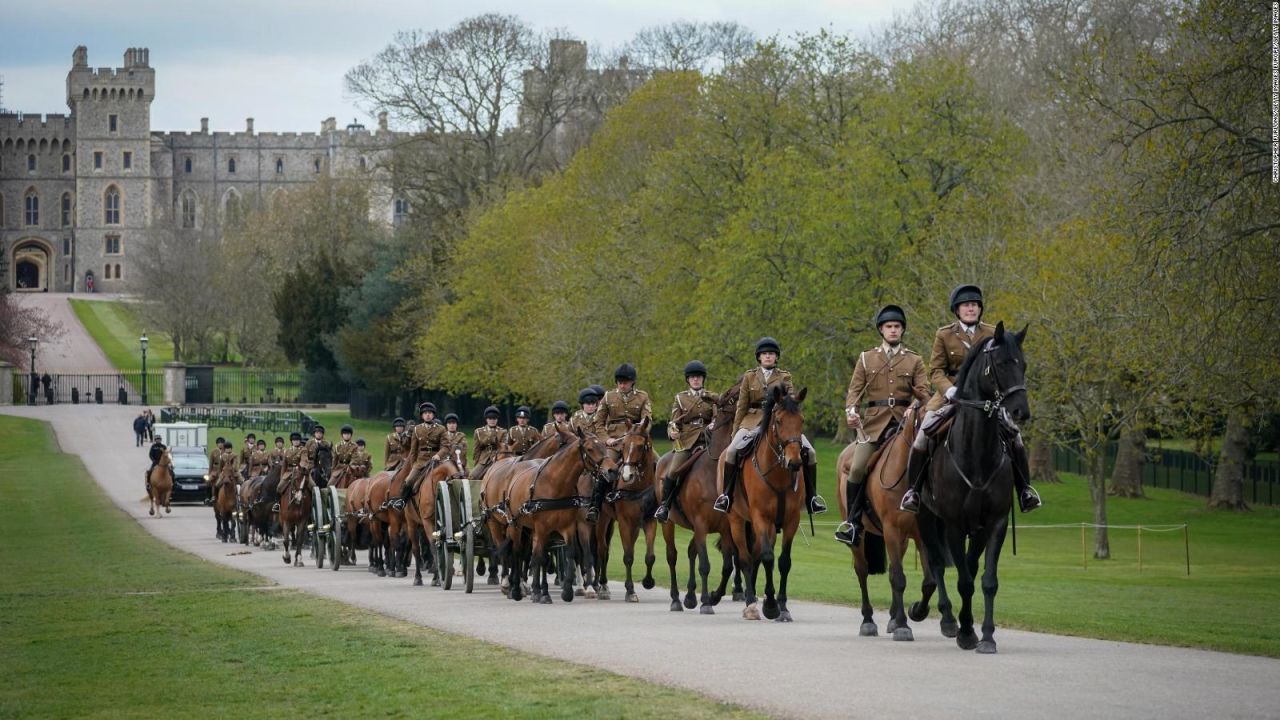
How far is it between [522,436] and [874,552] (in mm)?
10875

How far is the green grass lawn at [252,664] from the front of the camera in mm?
12469

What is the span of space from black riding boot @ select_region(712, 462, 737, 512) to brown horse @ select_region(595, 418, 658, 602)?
191 cm

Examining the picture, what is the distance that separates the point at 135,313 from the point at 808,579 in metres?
114

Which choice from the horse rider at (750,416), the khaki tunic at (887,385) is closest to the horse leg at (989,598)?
the khaki tunic at (887,385)

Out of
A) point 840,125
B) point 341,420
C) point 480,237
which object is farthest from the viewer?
point 341,420

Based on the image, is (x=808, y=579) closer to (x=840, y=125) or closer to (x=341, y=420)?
Answer: (x=840, y=125)

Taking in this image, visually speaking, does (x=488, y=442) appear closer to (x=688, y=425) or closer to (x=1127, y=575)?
(x=688, y=425)

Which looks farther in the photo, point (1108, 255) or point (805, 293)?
point (805, 293)

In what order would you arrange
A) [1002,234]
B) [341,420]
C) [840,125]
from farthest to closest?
1. [341,420]
2. [840,125]
3. [1002,234]

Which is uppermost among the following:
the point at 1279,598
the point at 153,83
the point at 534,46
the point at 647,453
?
the point at 153,83

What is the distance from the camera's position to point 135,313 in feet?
433

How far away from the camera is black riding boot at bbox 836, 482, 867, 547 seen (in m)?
16.8

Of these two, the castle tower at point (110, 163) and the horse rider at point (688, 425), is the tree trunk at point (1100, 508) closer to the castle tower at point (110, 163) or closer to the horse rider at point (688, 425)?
the horse rider at point (688, 425)

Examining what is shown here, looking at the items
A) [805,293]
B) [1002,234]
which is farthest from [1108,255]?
[805,293]
